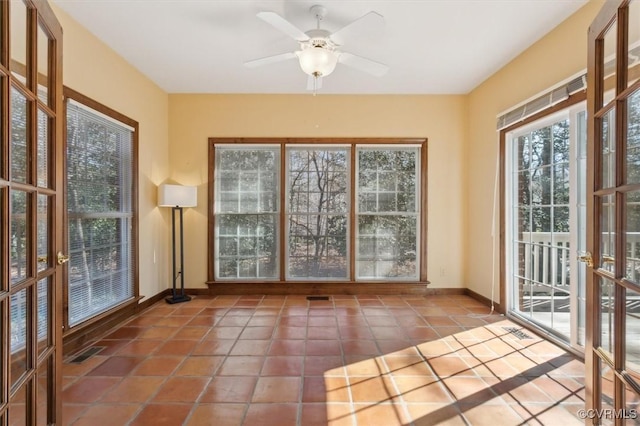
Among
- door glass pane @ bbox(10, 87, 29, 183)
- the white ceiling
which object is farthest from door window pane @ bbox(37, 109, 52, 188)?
the white ceiling

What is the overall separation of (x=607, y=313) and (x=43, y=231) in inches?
103

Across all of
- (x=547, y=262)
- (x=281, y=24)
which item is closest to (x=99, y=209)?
(x=281, y=24)

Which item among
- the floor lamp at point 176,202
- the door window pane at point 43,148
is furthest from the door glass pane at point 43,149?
the floor lamp at point 176,202

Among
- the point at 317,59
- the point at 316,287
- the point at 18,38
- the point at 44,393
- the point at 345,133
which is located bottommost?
the point at 316,287

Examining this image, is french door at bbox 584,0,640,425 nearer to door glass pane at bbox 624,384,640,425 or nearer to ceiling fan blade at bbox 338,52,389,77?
door glass pane at bbox 624,384,640,425

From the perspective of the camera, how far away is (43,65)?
1.52 m

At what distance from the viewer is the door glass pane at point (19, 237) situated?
49.0 inches

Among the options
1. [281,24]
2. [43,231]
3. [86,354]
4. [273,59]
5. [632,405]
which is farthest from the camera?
[273,59]

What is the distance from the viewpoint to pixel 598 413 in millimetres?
1539

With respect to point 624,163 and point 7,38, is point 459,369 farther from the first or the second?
point 7,38

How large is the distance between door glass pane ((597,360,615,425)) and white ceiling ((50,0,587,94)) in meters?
2.50

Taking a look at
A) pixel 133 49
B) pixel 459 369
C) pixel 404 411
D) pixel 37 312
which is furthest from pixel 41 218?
pixel 459 369

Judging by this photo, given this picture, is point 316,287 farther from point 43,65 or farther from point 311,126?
point 43,65

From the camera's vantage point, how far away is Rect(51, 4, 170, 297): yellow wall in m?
2.85
